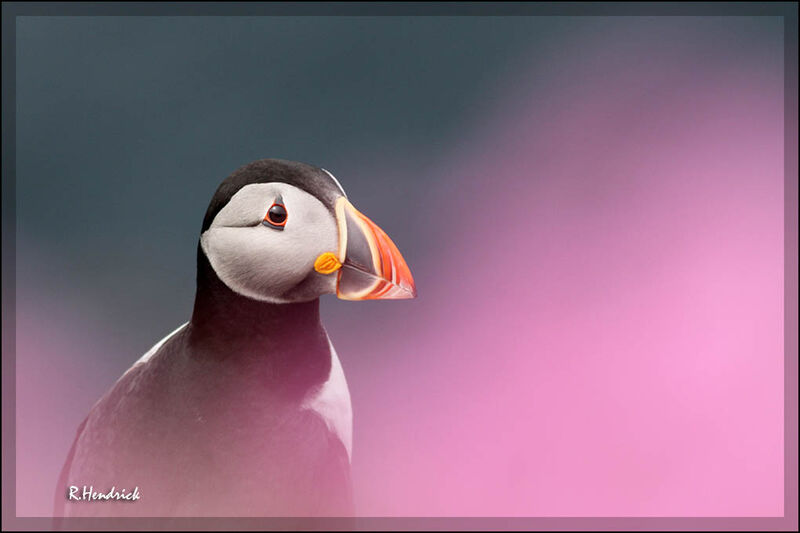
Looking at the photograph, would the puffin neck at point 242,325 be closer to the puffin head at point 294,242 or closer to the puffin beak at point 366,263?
the puffin head at point 294,242

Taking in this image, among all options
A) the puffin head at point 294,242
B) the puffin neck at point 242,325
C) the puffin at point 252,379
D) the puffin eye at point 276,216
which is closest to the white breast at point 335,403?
the puffin at point 252,379

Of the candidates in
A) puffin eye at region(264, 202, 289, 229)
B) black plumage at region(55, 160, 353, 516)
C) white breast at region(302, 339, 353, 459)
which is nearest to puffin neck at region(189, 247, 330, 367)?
black plumage at region(55, 160, 353, 516)

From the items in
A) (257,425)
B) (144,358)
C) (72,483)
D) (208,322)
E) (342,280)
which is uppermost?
(342,280)

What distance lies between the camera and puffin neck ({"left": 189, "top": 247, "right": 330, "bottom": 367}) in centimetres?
207

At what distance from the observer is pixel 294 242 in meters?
1.96

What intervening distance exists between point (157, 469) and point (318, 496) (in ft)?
1.55

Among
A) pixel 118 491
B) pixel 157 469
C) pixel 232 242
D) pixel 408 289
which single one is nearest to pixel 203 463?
pixel 157 469

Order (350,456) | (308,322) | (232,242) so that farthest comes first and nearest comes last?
(350,456) < (308,322) < (232,242)

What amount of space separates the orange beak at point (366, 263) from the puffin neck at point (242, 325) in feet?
0.60

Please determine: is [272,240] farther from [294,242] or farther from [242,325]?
[242,325]

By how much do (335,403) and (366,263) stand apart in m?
0.50

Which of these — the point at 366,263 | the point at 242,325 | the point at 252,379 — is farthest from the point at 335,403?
the point at 366,263

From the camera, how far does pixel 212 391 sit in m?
2.07

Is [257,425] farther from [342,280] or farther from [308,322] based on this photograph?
[342,280]
